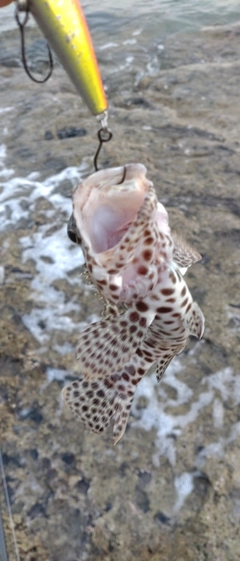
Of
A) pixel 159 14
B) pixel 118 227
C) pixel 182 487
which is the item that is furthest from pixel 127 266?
pixel 159 14

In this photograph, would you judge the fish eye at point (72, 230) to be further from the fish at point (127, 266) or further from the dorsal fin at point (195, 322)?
the dorsal fin at point (195, 322)

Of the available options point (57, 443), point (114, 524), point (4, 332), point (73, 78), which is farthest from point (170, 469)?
→ point (73, 78)

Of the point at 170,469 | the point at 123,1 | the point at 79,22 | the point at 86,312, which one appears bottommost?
the point at 170,469

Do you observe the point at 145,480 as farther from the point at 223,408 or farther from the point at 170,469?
the point at 223,408

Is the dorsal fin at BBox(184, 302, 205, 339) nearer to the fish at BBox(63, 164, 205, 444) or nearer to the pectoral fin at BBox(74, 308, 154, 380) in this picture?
the fish at BBox(63, 164, 205, 444)

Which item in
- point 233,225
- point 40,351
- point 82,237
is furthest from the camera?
point 233,225

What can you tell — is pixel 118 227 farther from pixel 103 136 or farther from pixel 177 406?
pixel 177 406

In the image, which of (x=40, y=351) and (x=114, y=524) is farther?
(x=40, y=351)

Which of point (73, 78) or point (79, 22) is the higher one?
point (79, 22)
